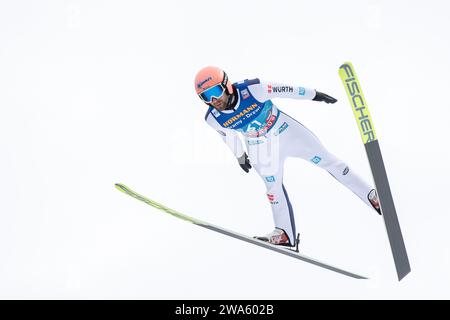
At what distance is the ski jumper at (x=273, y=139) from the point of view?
18.9 ft

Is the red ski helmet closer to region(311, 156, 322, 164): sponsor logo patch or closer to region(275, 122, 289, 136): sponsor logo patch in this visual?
region(275, 122, 289, 136): sponsor logo patch

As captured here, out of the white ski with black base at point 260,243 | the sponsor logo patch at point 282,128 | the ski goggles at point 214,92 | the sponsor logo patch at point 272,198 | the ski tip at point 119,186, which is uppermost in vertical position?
the ski goggles at point 214,92

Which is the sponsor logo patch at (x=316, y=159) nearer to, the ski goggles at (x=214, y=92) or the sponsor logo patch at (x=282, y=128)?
the sponsor logo patch at (x=282, y=128)

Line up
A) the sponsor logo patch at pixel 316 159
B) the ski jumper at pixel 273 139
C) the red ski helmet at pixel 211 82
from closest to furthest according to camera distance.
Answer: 1. the red ski helmet at pixel 211 82
2. the ski jumper at pixel 273 139
3. the sponsor logo patch at pixel 316 159

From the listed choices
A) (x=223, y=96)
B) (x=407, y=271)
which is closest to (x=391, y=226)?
(x=407, y=271)

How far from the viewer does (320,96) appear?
5934 millimetres

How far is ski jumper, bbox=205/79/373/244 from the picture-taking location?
5758 mm

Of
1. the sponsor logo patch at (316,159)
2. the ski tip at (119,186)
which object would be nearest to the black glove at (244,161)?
the sponsor logo patch at (316,159)

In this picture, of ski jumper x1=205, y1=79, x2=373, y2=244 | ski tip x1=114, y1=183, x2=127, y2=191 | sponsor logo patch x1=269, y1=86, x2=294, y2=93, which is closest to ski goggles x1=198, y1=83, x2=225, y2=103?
ski jumper x1=205, y1=79, x2=373, y2=244

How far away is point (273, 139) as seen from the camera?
19.7 feet

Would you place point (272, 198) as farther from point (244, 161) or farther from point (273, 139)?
point (273, 139)

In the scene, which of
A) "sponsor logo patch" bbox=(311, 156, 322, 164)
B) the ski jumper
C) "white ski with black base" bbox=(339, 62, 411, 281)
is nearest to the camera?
"white ski with black base" bbox=(339, 62, 411, 281)

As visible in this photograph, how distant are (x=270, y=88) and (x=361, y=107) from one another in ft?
3.43

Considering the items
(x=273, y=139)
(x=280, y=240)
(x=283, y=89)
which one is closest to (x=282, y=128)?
(x=273, y=139)
